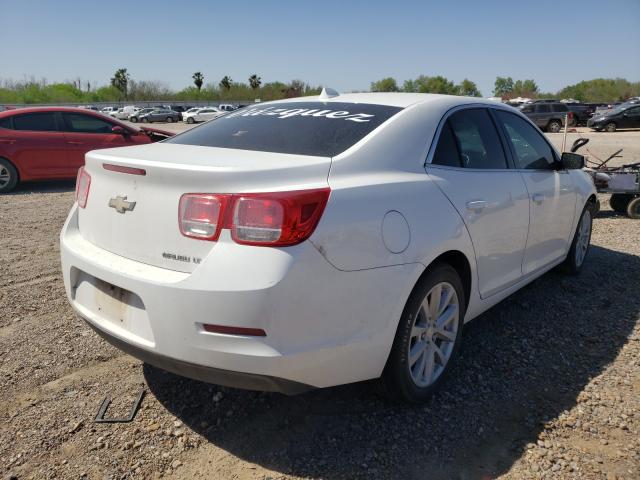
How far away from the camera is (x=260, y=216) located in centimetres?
209

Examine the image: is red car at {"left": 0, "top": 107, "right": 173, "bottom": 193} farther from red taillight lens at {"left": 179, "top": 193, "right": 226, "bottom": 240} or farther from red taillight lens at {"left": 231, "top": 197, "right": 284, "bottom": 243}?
red taillight lens at {"left": 231, "top": 197, "right": 284, "bottom": 243}

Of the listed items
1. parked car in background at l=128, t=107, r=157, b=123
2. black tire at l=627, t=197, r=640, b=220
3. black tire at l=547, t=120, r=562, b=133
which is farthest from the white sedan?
parked car in background at l=128, t=107, r=157, b=123

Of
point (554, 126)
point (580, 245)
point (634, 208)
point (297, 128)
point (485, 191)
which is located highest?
point (297, 128)

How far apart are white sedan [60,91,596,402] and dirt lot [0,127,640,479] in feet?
0.99

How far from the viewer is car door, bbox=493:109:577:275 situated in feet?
12.1

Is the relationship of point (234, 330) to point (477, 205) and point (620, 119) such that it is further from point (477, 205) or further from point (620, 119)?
point (620, 119)

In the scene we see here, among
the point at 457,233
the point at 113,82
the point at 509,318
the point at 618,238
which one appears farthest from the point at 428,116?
the point at 113,82

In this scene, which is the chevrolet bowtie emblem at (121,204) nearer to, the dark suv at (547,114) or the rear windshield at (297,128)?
the rear windshield at (297,128)

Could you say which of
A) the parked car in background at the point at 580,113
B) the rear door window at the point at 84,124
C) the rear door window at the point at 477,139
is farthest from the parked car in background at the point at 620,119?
the rear door window at the point at 477,139

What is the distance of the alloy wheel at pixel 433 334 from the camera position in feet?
8.89

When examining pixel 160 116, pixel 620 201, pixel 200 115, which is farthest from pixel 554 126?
pixel 160 116

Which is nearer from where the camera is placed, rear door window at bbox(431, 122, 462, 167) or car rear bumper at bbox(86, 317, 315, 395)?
car rear bumper at bbox(86, 317, 315, 395)

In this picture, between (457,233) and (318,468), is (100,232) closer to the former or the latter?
(318,468)

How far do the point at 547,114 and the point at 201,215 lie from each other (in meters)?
30.0
